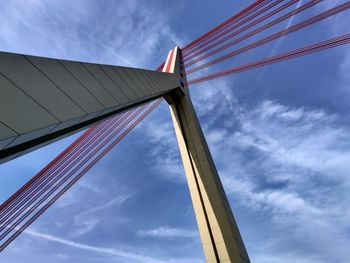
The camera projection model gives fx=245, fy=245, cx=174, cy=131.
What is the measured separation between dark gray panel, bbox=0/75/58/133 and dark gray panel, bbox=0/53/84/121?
0.13m

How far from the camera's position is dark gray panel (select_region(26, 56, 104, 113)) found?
4.88m

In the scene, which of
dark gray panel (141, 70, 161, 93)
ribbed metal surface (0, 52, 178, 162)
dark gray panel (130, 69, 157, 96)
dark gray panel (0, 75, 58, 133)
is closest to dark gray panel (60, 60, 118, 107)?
ribbed metal surface (0, 52, 178, 162)

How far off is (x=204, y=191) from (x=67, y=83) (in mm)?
9067

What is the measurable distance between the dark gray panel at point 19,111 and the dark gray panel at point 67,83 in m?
0.82

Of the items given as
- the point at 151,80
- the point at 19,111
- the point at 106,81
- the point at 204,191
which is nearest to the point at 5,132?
the point at 19,111

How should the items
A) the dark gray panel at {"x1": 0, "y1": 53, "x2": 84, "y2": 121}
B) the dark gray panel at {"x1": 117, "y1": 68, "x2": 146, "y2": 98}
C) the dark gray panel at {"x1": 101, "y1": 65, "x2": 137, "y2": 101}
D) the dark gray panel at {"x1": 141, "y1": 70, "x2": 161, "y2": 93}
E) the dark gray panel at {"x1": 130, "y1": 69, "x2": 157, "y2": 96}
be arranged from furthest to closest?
the dark gray panel at {"x1": 141, "y1": 70, "x2": 161, "y2": 93} → the dark gray panel at {"x1": 130, "y1": 69, "x2": 157, "y2": 96} → the dark gray panel at {"x1": 117, "y1": 68, "x2": 146, "y2": 98} → the dark gray panel at {"x1": 101, "y1": 65, "x2": 137, "y2": 101} → the dark gray panel at {"x1": 0, "y1": 53, "x2": 84, "y2": 121}

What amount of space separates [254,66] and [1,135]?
1326 centimetres

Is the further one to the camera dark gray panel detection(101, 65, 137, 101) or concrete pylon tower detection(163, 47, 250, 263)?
concrete pylon tower detection(163, 47, 250, 263)

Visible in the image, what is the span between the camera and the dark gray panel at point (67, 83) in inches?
192

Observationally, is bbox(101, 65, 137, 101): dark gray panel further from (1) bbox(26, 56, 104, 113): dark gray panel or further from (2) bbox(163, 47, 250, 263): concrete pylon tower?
(2) bbox(163, 47, 250, 263): concrete pylon tower

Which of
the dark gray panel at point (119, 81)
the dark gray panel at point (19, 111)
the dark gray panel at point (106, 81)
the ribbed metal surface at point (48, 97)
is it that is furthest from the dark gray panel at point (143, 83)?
the dark gray panel at point (19, 111)

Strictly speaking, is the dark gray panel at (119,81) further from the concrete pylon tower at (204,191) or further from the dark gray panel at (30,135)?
the concrete pylon tower at (204,191)

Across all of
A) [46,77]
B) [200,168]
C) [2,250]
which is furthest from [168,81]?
[2,250]

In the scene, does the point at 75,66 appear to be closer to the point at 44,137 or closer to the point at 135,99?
the point at 44,137
